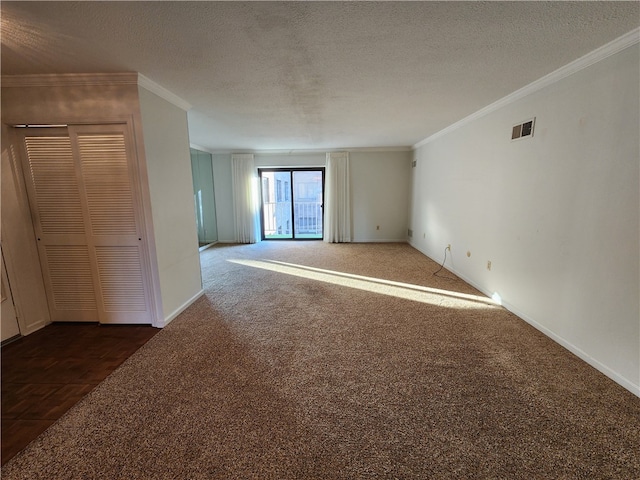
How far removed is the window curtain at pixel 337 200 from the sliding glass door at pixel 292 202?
478 millimetres

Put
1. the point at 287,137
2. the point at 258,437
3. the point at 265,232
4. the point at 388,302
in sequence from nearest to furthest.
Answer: the point at 258,437 → the point at 388,302 → the point at 287,137 → the point at 265,232

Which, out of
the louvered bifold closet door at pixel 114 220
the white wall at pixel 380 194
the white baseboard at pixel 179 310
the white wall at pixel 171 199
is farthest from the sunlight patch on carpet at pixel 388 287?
the white wall at pixel 380 194

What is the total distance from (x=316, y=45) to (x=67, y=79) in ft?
7.22

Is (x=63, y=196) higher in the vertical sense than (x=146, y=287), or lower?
higher

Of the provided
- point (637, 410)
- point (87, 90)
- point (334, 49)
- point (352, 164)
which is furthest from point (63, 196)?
point (352, 164)

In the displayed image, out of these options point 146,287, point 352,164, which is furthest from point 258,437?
point 352,164

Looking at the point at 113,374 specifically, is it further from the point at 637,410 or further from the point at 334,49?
the point at 637,410

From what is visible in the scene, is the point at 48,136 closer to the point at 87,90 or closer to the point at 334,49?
the point at 87,90

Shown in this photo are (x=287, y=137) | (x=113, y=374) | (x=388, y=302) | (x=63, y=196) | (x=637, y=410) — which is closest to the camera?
(x=637, y=410)

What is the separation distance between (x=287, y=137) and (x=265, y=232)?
3.02 metres

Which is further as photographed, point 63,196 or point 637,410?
point 63,196

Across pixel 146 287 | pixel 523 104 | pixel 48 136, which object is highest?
pixel 523 104

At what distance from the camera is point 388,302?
3.27 m

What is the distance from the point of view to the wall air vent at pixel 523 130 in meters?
2.63
